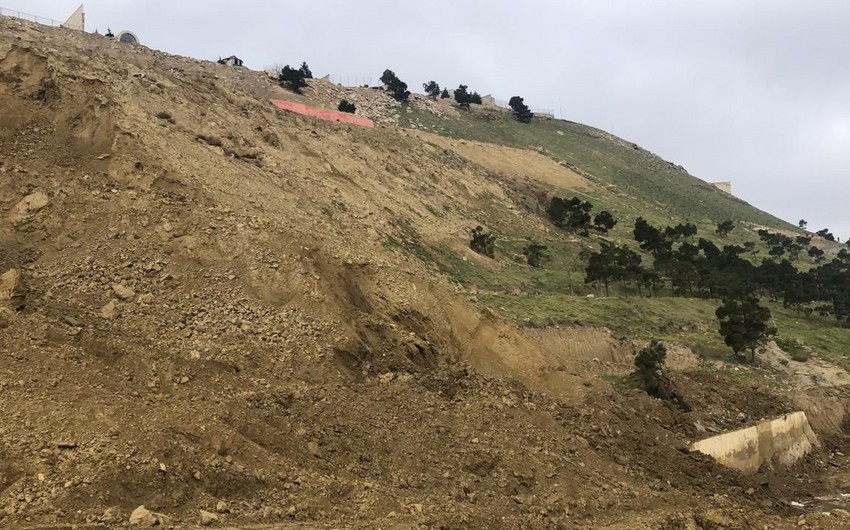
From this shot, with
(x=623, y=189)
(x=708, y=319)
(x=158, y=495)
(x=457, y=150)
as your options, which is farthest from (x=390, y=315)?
(x=623, y=189)

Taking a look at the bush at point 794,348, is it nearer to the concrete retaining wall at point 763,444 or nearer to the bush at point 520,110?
the concrete retaining wall at point 763,444

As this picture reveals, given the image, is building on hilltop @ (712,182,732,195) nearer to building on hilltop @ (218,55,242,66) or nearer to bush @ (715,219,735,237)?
bush @ (715,219,735,237)

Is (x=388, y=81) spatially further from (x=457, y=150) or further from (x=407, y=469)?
(x=407, y=469)

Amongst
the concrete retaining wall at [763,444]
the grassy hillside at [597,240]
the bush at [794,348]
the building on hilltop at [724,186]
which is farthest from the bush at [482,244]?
the building on hilltop at [724,186]

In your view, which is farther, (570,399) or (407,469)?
(570,399)

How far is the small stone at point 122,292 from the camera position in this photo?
1245cm

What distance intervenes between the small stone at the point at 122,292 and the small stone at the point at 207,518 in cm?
573

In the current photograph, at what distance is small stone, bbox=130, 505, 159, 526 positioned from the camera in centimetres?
755

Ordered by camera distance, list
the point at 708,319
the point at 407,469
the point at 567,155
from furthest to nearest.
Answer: the point at 567,155
the point at 708,319
the point at 407,469

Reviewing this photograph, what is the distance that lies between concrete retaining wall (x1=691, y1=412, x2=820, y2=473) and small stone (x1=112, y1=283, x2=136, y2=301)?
12.6 meters

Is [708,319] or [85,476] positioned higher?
[708,319]

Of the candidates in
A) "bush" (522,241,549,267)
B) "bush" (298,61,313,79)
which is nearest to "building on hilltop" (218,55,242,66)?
"bush" (298,61,313,79)

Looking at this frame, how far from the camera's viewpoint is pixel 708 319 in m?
27.9

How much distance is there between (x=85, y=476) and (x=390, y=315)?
26.5ft
